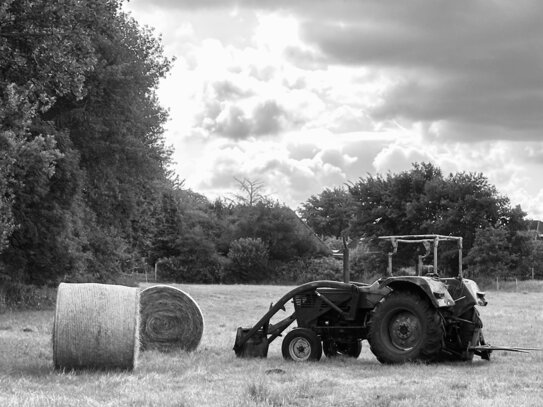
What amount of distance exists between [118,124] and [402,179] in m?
33.5

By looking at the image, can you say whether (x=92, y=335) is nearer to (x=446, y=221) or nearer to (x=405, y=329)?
(x=405, y=329)

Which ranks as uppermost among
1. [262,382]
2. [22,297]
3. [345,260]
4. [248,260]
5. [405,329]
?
[248,260]

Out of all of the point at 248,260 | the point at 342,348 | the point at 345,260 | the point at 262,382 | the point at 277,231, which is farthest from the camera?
the point at 277,231

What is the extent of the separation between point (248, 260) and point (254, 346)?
46.5 metres

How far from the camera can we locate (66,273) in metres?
27.4

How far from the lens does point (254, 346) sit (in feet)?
43.2

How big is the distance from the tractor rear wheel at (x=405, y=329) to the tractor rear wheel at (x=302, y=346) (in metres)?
0.88

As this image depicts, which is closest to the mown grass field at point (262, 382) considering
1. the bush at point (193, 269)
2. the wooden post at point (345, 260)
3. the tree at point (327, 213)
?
the wooden post at point (345, 260)

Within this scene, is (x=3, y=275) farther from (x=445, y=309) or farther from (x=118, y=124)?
(x=445, y=309)

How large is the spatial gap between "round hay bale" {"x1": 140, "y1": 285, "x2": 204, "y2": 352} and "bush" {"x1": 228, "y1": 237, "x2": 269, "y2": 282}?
4454 centimetres

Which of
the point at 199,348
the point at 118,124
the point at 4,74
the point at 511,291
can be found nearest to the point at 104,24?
the point at 118,124

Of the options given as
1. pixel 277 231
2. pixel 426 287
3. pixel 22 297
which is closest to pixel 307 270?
pixel 277 231

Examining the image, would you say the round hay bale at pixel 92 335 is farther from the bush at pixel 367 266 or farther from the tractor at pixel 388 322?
the bush at pixel 367 266

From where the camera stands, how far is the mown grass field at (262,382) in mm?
8789
